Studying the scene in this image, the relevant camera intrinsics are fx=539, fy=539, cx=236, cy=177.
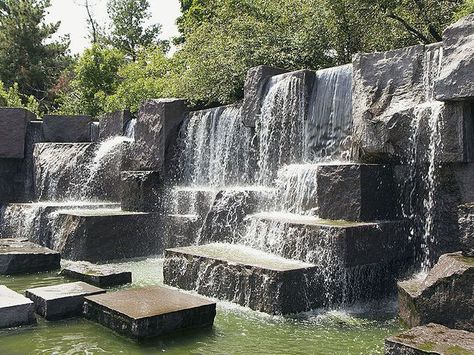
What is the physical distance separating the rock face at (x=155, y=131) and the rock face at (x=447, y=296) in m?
7.01

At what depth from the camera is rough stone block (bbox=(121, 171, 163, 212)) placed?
10938 millimetres

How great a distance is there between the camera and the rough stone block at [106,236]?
9.74 meters

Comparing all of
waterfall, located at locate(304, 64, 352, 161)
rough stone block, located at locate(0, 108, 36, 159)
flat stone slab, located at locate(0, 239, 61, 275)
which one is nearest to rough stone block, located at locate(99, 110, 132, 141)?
rough stone block, located at locate(0, 108, 36, 159)

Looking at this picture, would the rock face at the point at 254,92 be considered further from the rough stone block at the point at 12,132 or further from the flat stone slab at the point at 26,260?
the rough stone block at the point at 12,132

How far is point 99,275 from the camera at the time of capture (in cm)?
742

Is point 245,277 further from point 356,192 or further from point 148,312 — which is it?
point 356,192

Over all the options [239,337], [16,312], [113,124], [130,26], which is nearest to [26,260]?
[16,312]

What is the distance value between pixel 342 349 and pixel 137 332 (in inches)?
73.4

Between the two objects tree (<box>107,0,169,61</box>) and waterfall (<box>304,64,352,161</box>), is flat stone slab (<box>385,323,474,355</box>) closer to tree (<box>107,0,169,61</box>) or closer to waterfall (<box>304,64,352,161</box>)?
waterfall (<box>304,64,352,161</box>)

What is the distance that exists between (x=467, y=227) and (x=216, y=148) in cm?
652

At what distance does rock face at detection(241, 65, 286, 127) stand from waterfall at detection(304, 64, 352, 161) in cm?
106

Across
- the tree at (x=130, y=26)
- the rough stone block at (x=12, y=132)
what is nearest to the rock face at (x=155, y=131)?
the rough stone block at (x=12, y=132)

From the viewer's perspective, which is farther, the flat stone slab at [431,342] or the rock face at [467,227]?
the rock face at [467,227]

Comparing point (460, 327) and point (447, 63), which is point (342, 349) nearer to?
point (460, 327)
